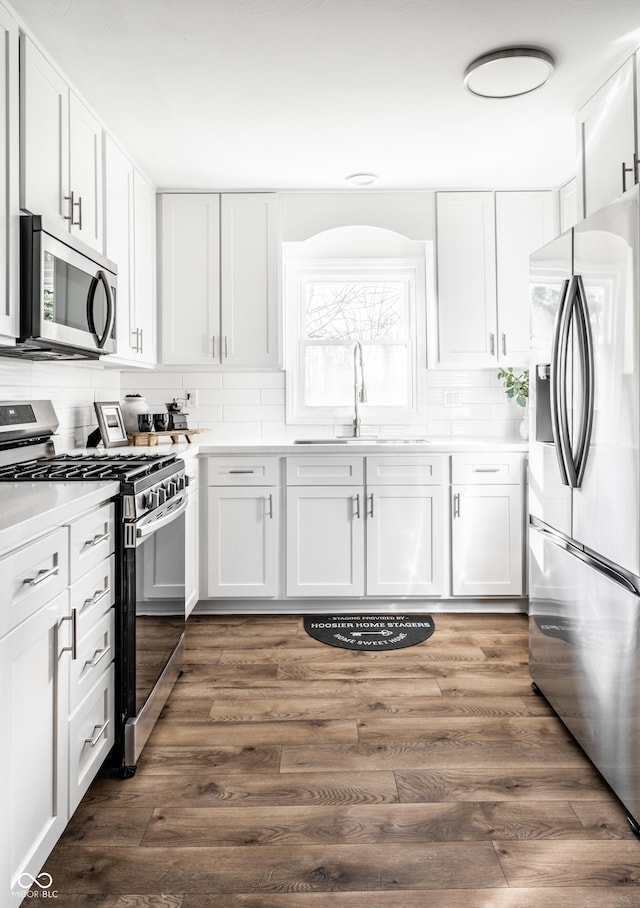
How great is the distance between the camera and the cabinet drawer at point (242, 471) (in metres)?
3.46

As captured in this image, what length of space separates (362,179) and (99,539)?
263 centimetres

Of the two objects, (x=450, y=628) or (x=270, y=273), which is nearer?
(x=450, y=628)

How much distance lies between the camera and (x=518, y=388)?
3756 millimetres

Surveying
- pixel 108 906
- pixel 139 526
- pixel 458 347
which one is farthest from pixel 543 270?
pixel 108 906

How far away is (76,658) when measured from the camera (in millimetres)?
1618

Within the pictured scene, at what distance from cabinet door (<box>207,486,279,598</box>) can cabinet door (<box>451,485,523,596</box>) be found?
102cm

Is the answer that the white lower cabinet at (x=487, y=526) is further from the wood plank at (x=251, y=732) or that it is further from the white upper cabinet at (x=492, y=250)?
the wood plank at (x=251, y=732)

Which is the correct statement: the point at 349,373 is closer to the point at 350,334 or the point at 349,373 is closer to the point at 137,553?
the point at 350,334

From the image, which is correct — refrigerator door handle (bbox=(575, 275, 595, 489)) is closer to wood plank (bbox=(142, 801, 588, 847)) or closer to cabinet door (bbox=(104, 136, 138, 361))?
wood plank (bbox=(142, 801, 588, 847))

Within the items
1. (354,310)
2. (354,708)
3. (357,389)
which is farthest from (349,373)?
(354,708)

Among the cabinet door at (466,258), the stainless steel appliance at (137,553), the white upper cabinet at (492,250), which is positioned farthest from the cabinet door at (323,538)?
the white upper cabinet at (492,250)

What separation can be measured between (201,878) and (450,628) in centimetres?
204

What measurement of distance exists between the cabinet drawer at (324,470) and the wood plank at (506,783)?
68.0 inches

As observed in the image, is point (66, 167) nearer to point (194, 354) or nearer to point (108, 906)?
point (194, 354)
